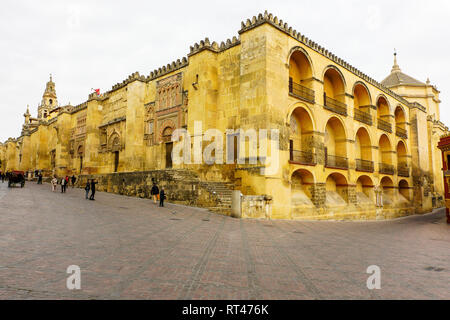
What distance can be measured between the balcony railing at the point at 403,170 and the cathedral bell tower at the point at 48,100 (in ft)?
256

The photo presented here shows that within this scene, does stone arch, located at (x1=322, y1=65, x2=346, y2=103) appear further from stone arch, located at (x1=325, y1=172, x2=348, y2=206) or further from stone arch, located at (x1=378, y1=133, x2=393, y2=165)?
stone arch, located at (x1=378, y1=133, x2=393, y2=165)

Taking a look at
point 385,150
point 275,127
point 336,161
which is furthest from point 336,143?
point 385,150

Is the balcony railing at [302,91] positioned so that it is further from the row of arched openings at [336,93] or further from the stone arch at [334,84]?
the stone arch at [334,84]

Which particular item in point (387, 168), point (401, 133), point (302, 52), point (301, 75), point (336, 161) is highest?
point (302, 52)

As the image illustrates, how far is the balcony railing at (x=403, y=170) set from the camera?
90.9 feet

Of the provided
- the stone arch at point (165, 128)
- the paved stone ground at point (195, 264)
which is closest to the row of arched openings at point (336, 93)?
the stone arch at point (165, 128)

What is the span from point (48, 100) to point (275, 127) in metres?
76.3

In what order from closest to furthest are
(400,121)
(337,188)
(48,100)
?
1. (337,188)
2. (400,121)
3. (48,100)

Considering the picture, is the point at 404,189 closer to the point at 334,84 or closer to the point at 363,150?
the point at 363,150

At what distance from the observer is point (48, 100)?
70.6 metres

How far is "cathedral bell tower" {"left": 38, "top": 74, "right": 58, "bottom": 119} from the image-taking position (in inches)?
2714

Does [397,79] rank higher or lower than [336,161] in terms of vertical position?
higher

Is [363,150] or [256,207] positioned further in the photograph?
[363,150]

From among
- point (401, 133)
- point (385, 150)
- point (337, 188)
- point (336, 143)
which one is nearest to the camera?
point (337, 188)
